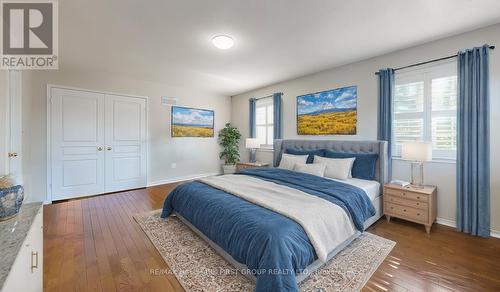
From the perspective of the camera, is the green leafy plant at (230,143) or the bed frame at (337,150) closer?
the bed frame at (337,150)

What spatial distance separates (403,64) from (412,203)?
6.85 feet

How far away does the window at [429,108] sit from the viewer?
9.25 feet

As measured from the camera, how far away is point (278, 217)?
1.78m

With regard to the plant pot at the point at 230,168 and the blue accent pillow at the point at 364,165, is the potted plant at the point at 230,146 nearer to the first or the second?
the plant pot at the point at 230,168

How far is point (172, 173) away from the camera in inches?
216

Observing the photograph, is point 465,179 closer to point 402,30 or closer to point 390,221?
point 390,221

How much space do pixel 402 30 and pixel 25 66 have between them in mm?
5265

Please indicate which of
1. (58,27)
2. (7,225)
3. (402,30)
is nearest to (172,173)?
(58,27)

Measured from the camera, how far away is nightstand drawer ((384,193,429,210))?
8.74 ft

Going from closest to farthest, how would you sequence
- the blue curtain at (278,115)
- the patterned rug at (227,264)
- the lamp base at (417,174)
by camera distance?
1. the patterned rug at (227,264)
2. the lamp base at (417,174)
3. the blue curtain at (278,115)

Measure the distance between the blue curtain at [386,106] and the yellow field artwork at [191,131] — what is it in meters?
4.32

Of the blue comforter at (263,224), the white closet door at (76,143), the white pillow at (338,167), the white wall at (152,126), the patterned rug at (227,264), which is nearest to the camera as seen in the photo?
the blue comforter at (263,224)

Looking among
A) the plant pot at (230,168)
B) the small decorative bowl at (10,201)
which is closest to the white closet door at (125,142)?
the plant pot at (230,168)

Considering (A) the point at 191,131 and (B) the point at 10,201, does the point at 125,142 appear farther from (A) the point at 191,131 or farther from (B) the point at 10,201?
(B) the point at 10,201
